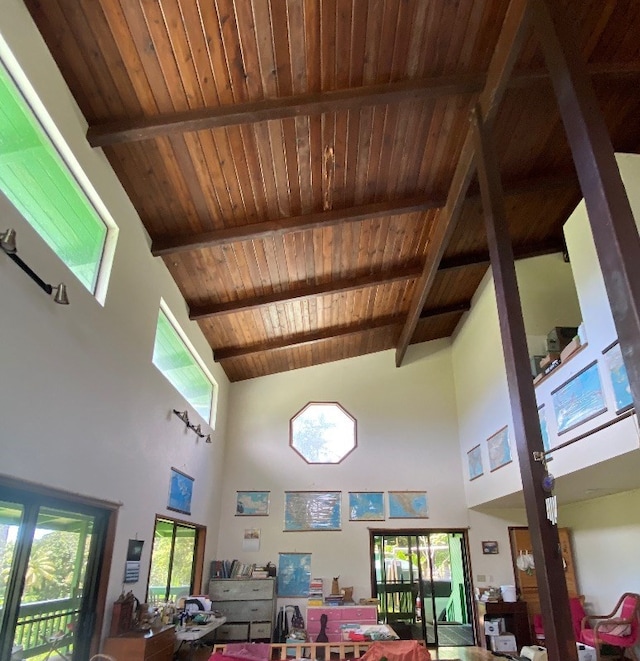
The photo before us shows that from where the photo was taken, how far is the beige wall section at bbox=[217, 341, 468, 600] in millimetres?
9352

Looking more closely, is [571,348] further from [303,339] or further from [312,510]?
[312,510]

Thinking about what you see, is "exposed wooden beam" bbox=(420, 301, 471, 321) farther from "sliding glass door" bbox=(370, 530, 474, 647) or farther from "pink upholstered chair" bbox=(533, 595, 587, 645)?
"pink upholstered chair" bbox=(533, 595, 587, 645)

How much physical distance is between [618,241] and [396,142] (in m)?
3.14

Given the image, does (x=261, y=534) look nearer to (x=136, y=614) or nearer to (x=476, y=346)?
(x=136, y=614)

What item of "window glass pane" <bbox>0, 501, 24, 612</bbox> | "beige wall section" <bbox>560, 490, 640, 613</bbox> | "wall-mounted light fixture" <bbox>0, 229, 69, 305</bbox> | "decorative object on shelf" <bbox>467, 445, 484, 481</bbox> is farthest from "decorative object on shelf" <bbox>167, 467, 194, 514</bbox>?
"beige wall section" <bbox>560, 490, 640, 613</bbox>

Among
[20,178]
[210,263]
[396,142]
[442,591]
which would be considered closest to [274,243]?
[210,263]

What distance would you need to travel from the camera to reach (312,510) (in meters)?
9.58

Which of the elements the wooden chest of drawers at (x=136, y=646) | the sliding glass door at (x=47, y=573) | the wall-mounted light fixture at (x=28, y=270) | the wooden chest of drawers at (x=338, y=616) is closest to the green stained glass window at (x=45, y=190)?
the wall-mounted light fixture at (x=28, y=270)

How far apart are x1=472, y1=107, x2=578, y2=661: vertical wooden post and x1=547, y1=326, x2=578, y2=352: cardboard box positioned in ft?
7.87

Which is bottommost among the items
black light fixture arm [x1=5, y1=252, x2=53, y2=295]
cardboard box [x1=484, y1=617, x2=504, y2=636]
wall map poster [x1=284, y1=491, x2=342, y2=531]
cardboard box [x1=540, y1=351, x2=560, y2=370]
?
cardboard box [x1=484, y1=617, x2=504, y2=636]

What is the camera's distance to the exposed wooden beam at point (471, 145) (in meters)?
4.23

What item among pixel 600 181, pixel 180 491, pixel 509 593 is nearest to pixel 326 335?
pixel 180 491

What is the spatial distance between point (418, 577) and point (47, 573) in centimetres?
713

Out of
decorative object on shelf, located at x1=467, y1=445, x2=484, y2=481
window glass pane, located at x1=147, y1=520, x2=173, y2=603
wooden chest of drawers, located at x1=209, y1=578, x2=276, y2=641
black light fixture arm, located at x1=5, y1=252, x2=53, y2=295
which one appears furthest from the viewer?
decorative object on shelf, located at x1=467, y1=445, x2=484, y2=481
